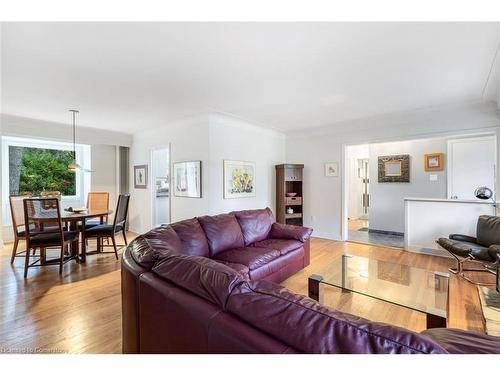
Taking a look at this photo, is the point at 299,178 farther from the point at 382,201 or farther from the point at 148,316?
the point at 148,316

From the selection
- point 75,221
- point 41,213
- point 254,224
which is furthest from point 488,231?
point 41,213

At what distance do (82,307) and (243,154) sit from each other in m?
3.39

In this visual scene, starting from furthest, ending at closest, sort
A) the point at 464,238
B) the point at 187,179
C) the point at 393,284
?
the point at 187,179
the point at 464,238
the point at 393,284

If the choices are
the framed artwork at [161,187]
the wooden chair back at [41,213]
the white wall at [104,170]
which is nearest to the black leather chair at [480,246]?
the wooden chair back at [41,213]

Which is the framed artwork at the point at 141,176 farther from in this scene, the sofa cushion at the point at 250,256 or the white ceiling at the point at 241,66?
the sofa cushion at the point at 250,256

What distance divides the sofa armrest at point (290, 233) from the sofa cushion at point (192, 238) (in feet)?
3.87

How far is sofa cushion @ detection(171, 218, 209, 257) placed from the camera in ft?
7.97

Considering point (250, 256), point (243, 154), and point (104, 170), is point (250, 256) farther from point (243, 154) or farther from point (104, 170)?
point (104, 170)

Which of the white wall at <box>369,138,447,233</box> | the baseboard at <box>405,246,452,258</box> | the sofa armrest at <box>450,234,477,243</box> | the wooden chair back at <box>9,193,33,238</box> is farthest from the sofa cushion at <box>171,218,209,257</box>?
the white wall at <box>369,138,447,233</box>

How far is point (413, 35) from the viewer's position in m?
1.96

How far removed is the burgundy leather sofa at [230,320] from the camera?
27.7 inches

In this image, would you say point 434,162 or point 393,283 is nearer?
point 393,283

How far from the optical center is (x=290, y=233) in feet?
11.0
